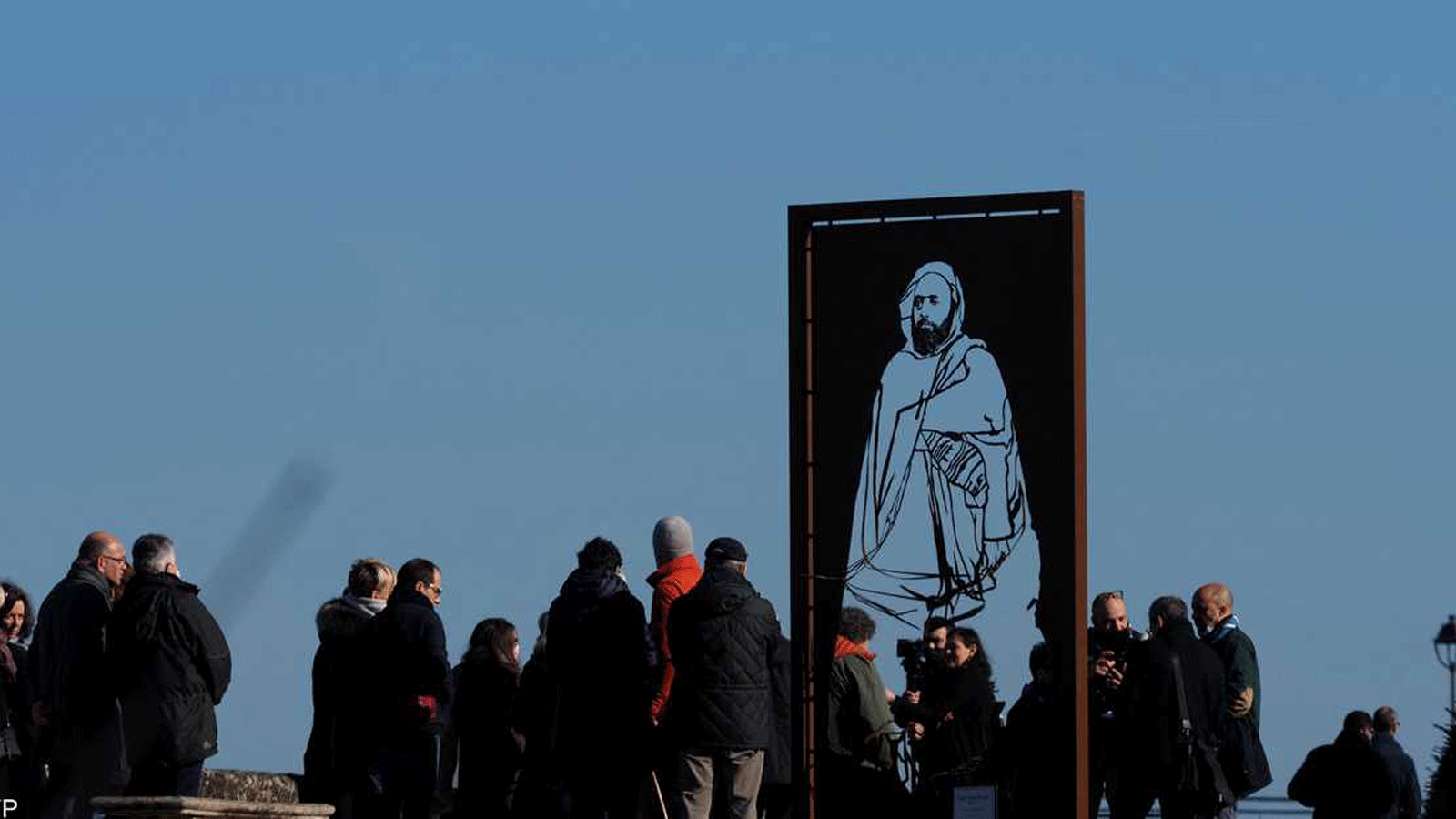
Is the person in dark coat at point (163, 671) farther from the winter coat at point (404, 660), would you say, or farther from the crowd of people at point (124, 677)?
the winter coat at point (404, 660)

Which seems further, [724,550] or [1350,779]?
[1350,779]

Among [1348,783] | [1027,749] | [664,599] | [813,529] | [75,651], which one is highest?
[813,529]

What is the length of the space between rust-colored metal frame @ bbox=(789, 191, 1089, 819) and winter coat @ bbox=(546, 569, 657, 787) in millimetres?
715

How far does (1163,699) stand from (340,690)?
12.3 ft

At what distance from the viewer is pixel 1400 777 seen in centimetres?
1590

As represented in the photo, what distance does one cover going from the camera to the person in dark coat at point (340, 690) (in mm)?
12938

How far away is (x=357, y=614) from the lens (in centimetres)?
1299

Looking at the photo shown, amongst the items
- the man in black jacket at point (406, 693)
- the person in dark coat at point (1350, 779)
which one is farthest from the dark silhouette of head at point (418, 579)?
the person in dark coat at point (1350, 779)

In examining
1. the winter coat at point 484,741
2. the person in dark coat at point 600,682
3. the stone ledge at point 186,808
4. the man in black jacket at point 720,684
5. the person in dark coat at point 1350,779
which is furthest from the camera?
the person in dark coat at point 1350,779

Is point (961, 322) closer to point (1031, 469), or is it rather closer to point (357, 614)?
point (1031, 469)

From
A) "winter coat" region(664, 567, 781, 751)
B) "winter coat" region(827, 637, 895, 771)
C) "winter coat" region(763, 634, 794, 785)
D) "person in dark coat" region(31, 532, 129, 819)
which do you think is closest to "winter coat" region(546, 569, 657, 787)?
"winter coat" region(664, 567, 781, 751)

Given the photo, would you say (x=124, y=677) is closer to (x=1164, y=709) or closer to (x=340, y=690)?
(x=340, y=690)

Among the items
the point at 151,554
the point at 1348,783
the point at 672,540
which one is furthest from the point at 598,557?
the point at 1348,783

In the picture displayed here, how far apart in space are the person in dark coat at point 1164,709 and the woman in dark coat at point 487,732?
9.47 feet
